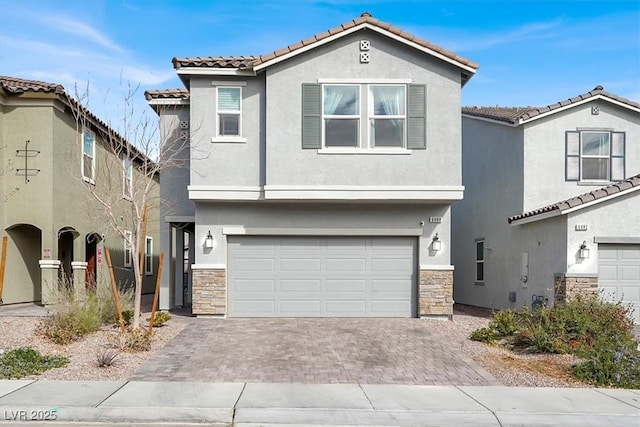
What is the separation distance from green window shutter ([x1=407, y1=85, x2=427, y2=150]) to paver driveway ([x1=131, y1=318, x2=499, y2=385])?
4.53 meters

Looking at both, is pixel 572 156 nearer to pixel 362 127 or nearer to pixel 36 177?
pixel 362 127

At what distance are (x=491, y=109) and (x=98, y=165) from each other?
14.1 meters

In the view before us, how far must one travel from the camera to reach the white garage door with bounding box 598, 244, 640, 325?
14.9 metres

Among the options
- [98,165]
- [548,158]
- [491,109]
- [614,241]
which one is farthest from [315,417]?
[491,109]

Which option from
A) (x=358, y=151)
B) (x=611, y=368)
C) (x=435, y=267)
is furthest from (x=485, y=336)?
(x=358, y=151)

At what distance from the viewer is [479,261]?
66.5 ft

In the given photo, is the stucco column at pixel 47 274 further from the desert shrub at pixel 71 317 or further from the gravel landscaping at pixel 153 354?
the desert shrub at pixel 71 317

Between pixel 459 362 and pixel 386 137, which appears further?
pixel 386 137

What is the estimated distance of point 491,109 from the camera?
21641 mm

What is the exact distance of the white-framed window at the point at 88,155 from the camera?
60.5 feet

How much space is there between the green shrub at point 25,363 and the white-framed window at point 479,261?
13978mm

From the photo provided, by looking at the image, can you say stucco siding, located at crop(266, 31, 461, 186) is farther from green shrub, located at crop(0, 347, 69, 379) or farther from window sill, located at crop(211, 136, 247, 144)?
green shrub, located at crop(0, 347, 69, 379)

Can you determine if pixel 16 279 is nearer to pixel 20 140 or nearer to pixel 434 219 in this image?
pixel 20 140

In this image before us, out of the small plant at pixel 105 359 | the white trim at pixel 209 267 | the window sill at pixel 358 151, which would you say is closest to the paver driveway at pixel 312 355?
the small plant at pixel 105 359
